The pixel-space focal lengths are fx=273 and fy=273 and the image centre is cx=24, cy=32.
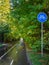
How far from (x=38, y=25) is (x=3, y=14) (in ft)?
141

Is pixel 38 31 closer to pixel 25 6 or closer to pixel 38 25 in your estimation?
pixel 38 25

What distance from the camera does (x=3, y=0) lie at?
6347 cm

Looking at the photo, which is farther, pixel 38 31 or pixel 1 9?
pixel 1 9

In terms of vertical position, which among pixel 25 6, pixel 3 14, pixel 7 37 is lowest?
pixel 7 37

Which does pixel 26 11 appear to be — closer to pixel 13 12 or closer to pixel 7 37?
pixel 13 12

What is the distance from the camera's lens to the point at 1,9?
65.8 m

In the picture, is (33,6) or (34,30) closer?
(33,6)

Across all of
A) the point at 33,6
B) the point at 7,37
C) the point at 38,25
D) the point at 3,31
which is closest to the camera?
the point at 33,6

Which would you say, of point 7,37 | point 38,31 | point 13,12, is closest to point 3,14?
point 7,37

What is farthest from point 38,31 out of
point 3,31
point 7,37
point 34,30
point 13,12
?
point 7,37

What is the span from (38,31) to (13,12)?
17.5ft

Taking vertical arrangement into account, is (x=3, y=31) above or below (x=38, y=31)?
below

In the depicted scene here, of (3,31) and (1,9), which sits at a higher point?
(1,9)

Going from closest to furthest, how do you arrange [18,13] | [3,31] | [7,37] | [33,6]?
[33,6]
[18,13]
[3,31]
[7,37]
